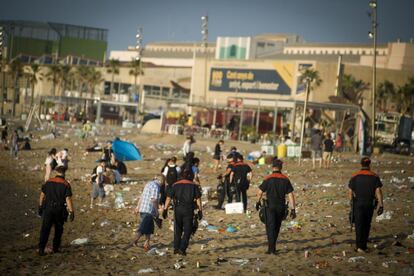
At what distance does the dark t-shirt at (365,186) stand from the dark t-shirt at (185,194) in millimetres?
2642

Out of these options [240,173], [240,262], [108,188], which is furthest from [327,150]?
[240,262]

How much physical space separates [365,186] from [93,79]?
86.9 meters

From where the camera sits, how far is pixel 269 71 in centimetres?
7212

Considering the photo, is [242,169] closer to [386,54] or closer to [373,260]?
[373,260]

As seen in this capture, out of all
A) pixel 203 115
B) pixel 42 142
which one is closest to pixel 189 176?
pixel 42 142

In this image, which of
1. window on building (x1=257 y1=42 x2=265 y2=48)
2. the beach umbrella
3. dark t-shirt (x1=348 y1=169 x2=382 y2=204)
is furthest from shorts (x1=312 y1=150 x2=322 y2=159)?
window on building (x1=257 y1=42 x2=265 y2=48)

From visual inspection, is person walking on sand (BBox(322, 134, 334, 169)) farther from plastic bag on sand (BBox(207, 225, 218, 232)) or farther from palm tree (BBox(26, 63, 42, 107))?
palm tree (BBox(26, 63, 42, 107))

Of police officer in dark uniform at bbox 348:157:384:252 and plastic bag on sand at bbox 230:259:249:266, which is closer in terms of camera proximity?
plastic bag on sand at bbox 230:259:249:266

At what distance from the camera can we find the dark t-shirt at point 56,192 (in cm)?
1280

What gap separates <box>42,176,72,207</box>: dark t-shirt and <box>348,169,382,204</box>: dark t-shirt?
15.7 ft

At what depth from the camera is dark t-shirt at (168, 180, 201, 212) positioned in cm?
1277

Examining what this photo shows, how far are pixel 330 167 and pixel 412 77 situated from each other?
43312mm

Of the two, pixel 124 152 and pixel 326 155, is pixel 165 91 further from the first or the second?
pixel 124 152

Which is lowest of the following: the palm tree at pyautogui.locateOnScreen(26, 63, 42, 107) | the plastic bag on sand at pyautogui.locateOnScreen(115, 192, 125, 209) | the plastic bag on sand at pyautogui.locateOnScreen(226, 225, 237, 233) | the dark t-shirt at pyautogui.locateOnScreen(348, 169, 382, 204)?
the plastic bag on sand at pyautogui.locateOnScreen(115, 192, 125, 209)
